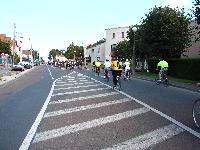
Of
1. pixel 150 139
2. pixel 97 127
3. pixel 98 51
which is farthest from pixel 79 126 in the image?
pixel 98 51

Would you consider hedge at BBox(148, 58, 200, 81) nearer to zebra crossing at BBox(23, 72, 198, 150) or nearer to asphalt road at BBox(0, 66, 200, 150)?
asphalt road at BBox(0, 66, 200, 150)

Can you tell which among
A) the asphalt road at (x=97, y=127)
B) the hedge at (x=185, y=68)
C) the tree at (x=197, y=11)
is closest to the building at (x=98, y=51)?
the hedge at (x=185, y=68)

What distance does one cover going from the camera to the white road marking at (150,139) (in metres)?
6.82

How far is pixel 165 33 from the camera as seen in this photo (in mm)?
38375

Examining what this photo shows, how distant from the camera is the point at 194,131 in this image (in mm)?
8320

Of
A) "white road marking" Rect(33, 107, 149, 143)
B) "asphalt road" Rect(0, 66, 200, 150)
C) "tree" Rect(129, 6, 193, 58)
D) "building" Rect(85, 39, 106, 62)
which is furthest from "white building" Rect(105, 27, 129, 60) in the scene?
"white road marking" Rect(33, 107, 149, 143)

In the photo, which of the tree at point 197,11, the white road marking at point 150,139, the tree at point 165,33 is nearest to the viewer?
the white road marking at point 150,139

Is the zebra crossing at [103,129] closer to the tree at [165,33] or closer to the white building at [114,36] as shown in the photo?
the tree at [165,33]

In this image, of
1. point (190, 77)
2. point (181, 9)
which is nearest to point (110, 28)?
point (181, 9)

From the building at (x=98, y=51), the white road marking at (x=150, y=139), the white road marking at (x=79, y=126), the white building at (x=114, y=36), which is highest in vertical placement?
the white building at (x=114, y=36)

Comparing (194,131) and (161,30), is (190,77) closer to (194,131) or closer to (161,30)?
(161,30)

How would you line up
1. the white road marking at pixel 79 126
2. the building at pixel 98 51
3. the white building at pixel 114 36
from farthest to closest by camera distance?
1. the building at pixel 98 51
2. the white building at pixel 114 36
3. the white road marking at pixel 79 126

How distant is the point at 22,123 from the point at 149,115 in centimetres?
365

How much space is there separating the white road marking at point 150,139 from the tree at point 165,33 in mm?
30447
